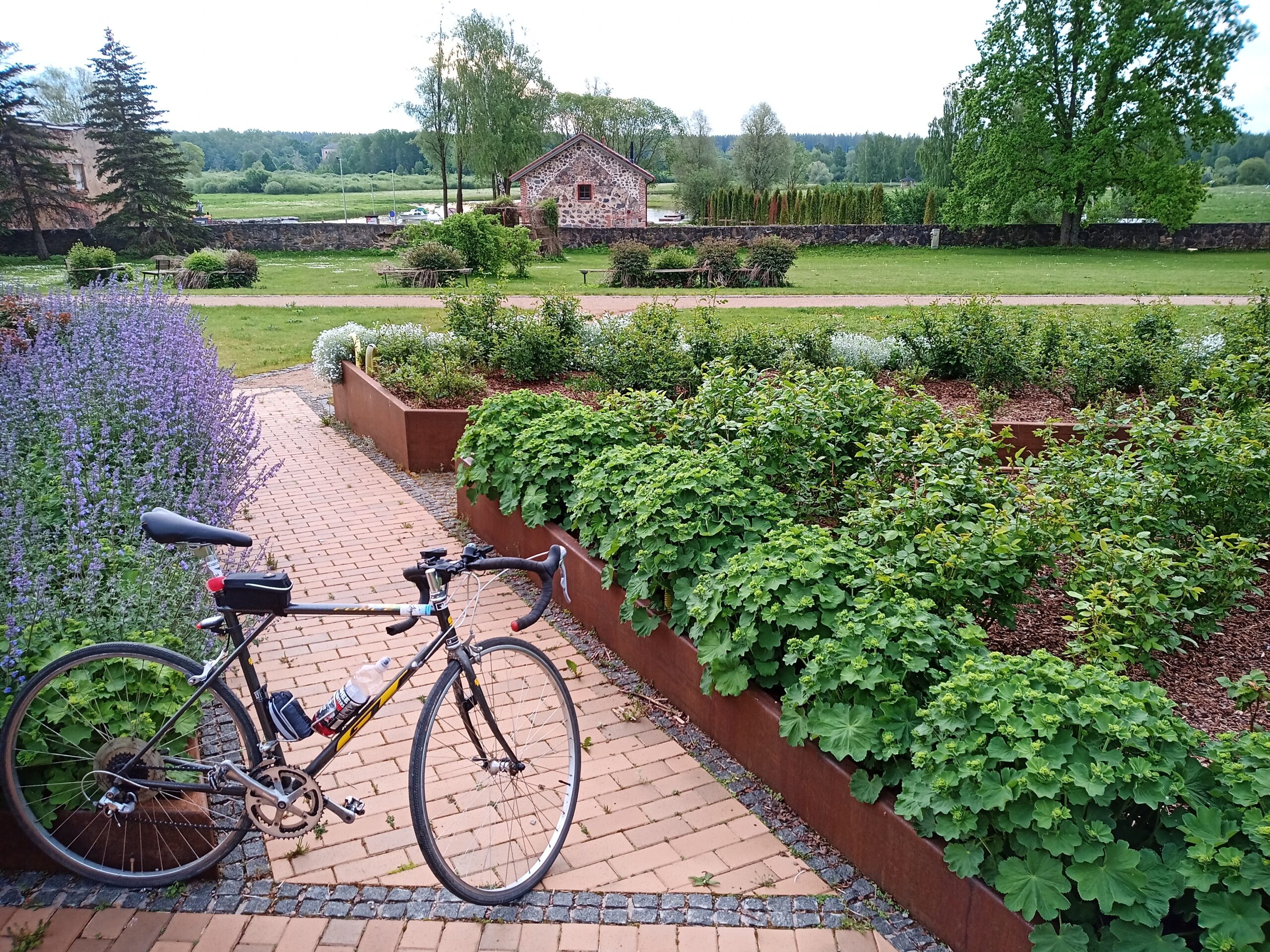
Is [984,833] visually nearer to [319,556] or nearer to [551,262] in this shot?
[319,556]

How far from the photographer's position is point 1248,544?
12.8 feet

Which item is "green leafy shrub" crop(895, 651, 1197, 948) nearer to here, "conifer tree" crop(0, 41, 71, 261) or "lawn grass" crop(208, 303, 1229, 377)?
"lawn grass" crop(208, 303, 1229, 377)

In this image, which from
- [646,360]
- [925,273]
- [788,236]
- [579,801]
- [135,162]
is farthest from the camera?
[788,236]

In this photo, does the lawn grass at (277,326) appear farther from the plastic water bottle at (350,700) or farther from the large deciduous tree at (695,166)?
the large deciduous tree at (695,166)

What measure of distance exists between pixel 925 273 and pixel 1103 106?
52.7 ft

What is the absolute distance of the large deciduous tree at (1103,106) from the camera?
34.8 meters

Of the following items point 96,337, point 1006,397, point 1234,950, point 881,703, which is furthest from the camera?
point 1006,397

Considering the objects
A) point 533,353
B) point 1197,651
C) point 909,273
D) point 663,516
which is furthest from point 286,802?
point 909,273

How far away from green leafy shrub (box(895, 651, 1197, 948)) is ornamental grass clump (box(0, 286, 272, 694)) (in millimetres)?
2726

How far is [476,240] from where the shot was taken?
25.2 metres

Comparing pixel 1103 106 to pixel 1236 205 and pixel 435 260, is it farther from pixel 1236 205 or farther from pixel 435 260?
pixel 1236 205

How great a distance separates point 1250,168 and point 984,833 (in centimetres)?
12372

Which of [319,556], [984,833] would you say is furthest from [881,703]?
[319,556]

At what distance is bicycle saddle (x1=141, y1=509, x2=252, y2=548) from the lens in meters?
2.71
